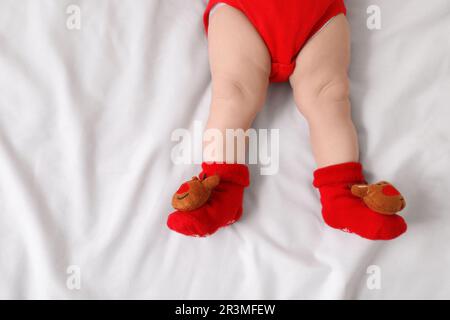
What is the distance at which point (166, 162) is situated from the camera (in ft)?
3.14

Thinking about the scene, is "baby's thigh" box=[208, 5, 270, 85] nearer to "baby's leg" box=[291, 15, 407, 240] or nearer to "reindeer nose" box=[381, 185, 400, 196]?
"baby's leg" box=[291, 15, 407, 240]

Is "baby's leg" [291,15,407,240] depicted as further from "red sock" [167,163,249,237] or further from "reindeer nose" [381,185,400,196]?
"red sock" [167,163,249,237]

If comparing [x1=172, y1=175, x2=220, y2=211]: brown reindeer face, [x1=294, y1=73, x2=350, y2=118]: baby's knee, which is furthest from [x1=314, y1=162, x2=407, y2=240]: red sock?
[x1=172, y1=175, x2=220, y2=211]: brown reindeer face

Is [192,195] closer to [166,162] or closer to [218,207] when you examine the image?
[218,207]

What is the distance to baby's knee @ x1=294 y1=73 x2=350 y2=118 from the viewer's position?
36.9 inches

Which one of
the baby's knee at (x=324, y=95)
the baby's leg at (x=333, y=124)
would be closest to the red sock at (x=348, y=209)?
the baby's leg at (x=333, y=124)

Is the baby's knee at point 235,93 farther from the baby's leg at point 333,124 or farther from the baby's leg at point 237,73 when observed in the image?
the baby's leg at point 333,124

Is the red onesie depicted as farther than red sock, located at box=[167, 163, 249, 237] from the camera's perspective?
Yes

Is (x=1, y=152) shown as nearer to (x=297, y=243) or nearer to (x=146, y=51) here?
(x=146, y=51)

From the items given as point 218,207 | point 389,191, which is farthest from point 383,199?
point 218,207

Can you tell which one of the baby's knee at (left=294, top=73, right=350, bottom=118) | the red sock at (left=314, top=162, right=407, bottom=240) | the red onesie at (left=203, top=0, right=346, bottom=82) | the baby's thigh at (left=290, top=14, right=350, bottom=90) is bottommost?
the red sock at (left=314, top=162, right=407, bottom=240)

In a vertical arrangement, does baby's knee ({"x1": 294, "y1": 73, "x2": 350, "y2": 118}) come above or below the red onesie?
below

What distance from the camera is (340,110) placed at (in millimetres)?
940
